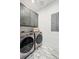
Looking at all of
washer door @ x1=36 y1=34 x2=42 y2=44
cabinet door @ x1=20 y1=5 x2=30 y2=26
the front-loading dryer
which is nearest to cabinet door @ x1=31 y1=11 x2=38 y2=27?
cabinet door @ x1=20 y1=5 x2=30 y2=26

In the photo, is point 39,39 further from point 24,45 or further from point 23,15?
point 23,15

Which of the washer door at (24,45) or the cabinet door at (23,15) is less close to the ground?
the cabinet door at (23,15)

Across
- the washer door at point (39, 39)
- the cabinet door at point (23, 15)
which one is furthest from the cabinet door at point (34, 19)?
the washer door at point (39, 39)

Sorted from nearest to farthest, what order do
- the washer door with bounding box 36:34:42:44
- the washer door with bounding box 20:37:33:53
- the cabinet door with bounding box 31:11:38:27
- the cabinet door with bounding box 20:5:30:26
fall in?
the washer door with bounding box 20:37:33:53 → the cabinet door with bounding box 20:5:30:26 → the washer door with bounding box 36:34:42:44 → the cabinet door with bounding box 31:11:38:27

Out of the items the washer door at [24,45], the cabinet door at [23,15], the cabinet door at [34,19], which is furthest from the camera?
the cabinet door at [34,19]

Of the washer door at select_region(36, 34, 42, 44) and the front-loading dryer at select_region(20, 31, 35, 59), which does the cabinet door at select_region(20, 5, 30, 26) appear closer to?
the front-loading dryer at select_region(20, 31, 35, 59)

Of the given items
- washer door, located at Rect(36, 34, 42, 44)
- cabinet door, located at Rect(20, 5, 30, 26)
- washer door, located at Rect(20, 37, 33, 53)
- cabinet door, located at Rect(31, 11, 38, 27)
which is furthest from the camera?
cabinet door, located at Rect(31, 11, 38, 27)

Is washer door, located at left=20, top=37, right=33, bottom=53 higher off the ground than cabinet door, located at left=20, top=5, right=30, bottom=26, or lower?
lower

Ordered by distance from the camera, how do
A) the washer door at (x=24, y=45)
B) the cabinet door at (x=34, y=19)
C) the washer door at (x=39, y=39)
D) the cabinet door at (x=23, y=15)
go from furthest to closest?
the cabinet door at (x=34, y=19), the washer door at (x=39, y=39), the cabinet door at (x=23, y=15), the washer door at (x=24, y=45)

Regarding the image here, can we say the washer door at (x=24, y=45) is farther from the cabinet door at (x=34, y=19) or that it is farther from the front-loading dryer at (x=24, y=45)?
the cabinet door at (x=34, y=19)
